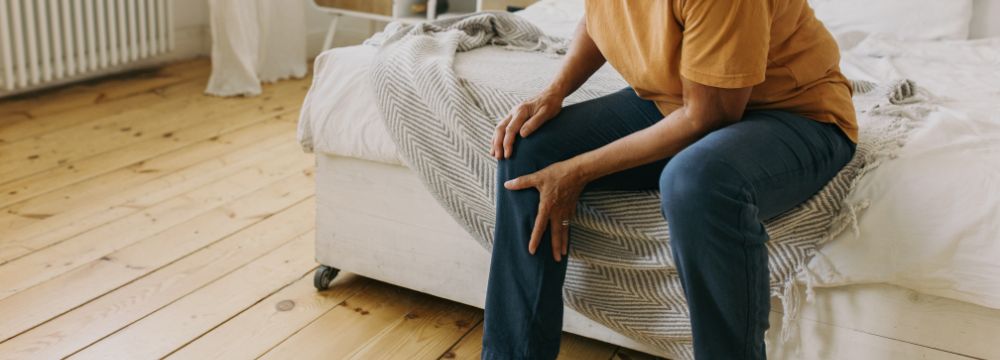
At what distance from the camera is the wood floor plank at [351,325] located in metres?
1.48

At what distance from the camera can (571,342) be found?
1562mm

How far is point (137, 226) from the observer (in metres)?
1.94

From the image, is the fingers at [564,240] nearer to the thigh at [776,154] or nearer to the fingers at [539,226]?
the fingers at [539,226]

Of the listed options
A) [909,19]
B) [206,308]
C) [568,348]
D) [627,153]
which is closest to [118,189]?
[206,308]

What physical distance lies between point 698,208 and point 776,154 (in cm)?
14

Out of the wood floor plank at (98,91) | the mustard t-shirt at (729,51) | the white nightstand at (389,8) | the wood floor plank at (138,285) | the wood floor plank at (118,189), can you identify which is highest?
the mustard t-shirt at (729,51)

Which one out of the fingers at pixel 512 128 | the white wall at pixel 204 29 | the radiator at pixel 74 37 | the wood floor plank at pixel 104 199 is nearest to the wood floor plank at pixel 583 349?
the fingers at pixel 512 128

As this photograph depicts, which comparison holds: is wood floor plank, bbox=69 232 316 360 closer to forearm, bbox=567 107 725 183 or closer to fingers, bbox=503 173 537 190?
fingers, bbox=503 173 537 190

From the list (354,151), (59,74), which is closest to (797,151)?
(354,151)

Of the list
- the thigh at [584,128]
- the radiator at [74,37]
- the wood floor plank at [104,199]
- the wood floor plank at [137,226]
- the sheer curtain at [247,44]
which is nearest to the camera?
the thigh at [584,128]

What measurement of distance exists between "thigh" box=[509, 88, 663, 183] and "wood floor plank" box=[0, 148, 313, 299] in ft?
3.18

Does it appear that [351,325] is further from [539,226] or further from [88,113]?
[88,113]

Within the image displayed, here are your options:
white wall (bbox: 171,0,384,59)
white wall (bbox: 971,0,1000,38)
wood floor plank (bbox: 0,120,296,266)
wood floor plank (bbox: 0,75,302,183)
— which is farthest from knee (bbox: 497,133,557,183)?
white wall (bbox: 171,0,384,59)

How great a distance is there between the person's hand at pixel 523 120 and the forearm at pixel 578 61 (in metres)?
0.04
